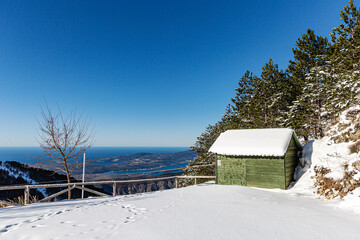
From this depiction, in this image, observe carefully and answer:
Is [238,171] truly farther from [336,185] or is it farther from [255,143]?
[336,185]

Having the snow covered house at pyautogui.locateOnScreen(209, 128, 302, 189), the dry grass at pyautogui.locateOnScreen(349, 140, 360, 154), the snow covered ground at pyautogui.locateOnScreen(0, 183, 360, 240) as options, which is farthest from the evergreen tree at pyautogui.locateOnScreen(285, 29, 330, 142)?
the snow covered ground at pyautogui.locateOnScreen(0, 183, 360, 240)

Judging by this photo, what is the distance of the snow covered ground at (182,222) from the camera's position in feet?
13.5

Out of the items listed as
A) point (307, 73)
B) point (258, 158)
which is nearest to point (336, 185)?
point (258, 158)

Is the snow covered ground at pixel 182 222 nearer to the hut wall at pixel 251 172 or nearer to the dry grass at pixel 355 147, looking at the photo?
the hut wall at pixel 251 172

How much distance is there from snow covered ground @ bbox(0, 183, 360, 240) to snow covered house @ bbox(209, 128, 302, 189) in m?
4.53

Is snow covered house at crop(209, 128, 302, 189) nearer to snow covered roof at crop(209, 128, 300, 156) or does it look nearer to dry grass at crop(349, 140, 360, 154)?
snow covered roof at crop(209, 128, 300, 156)

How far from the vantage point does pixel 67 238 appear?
392 cm

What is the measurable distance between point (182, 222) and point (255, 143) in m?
9.03

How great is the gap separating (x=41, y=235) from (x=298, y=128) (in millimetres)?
23436

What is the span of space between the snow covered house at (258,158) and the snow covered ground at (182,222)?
4.53 meters

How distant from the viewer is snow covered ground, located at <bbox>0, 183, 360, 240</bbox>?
13.5ft

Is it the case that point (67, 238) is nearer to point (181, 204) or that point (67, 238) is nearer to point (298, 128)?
point (181, 204)

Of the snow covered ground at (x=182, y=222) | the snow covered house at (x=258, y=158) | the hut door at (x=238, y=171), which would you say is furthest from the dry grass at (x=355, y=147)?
the hut door at (x=238, y=171)

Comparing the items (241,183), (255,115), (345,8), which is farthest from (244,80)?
(241,183)
